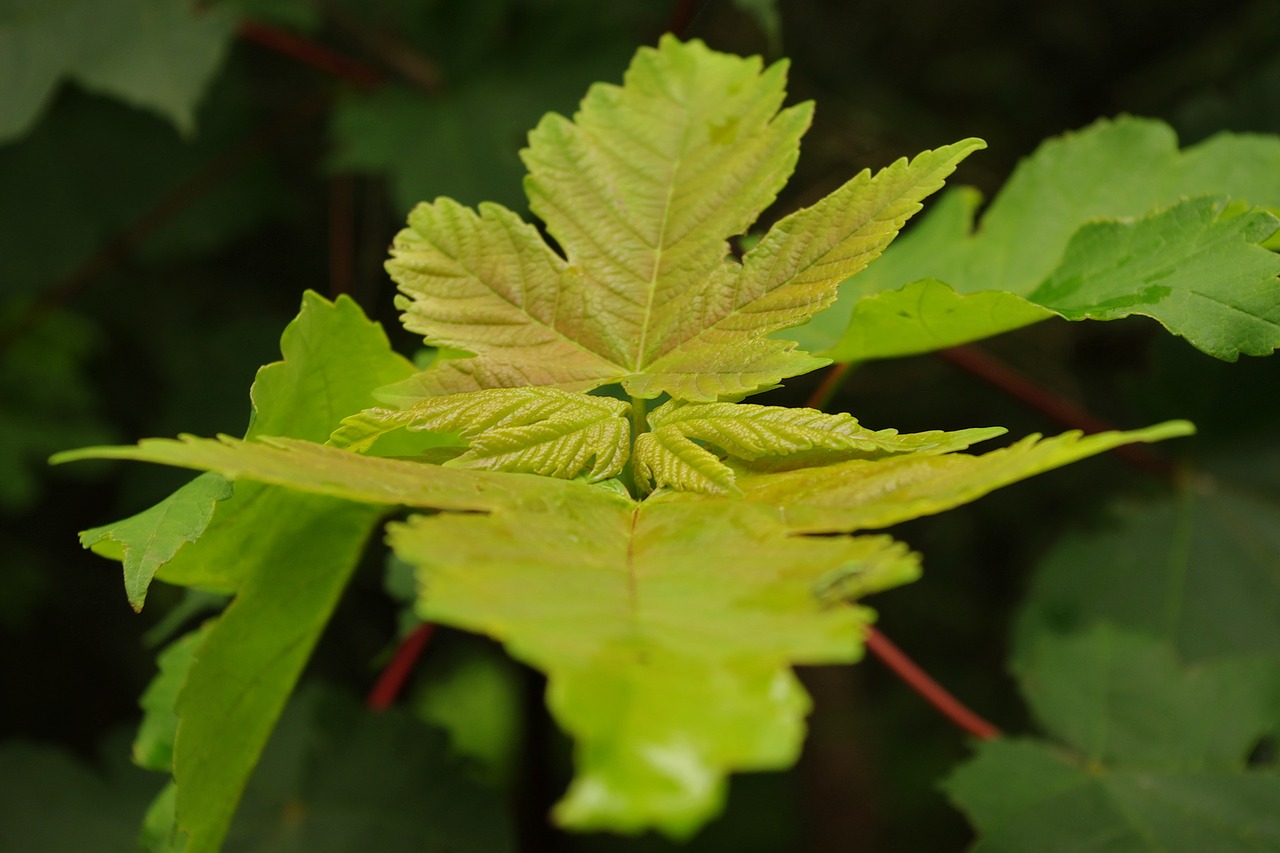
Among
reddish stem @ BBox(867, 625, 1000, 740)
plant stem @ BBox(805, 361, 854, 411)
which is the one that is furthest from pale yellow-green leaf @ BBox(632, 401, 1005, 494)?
reddish stem @ BBox(867, 625, 1000, 740)

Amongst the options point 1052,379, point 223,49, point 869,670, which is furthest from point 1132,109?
point 223,49

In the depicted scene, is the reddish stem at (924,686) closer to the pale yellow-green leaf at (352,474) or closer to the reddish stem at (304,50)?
the pale yellow-green leaf at (352,474)

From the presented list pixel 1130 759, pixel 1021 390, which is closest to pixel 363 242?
pixel 1021 390

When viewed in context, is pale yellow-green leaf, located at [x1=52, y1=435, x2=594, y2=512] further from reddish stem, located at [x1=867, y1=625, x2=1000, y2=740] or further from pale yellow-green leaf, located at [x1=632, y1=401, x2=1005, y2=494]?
reddish stem, located at [x1=867, y1=625, x2=1000, y2=740]

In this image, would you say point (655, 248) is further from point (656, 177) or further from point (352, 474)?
point (352, 474)

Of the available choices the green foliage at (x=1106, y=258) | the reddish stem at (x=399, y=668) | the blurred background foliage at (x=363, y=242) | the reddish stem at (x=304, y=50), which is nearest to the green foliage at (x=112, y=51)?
the blurred background foliage at (x=363, y=242)

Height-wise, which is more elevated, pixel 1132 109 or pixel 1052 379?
pixel 1132 109

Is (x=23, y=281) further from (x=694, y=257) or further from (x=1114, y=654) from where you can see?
(x=1114, y=654)
